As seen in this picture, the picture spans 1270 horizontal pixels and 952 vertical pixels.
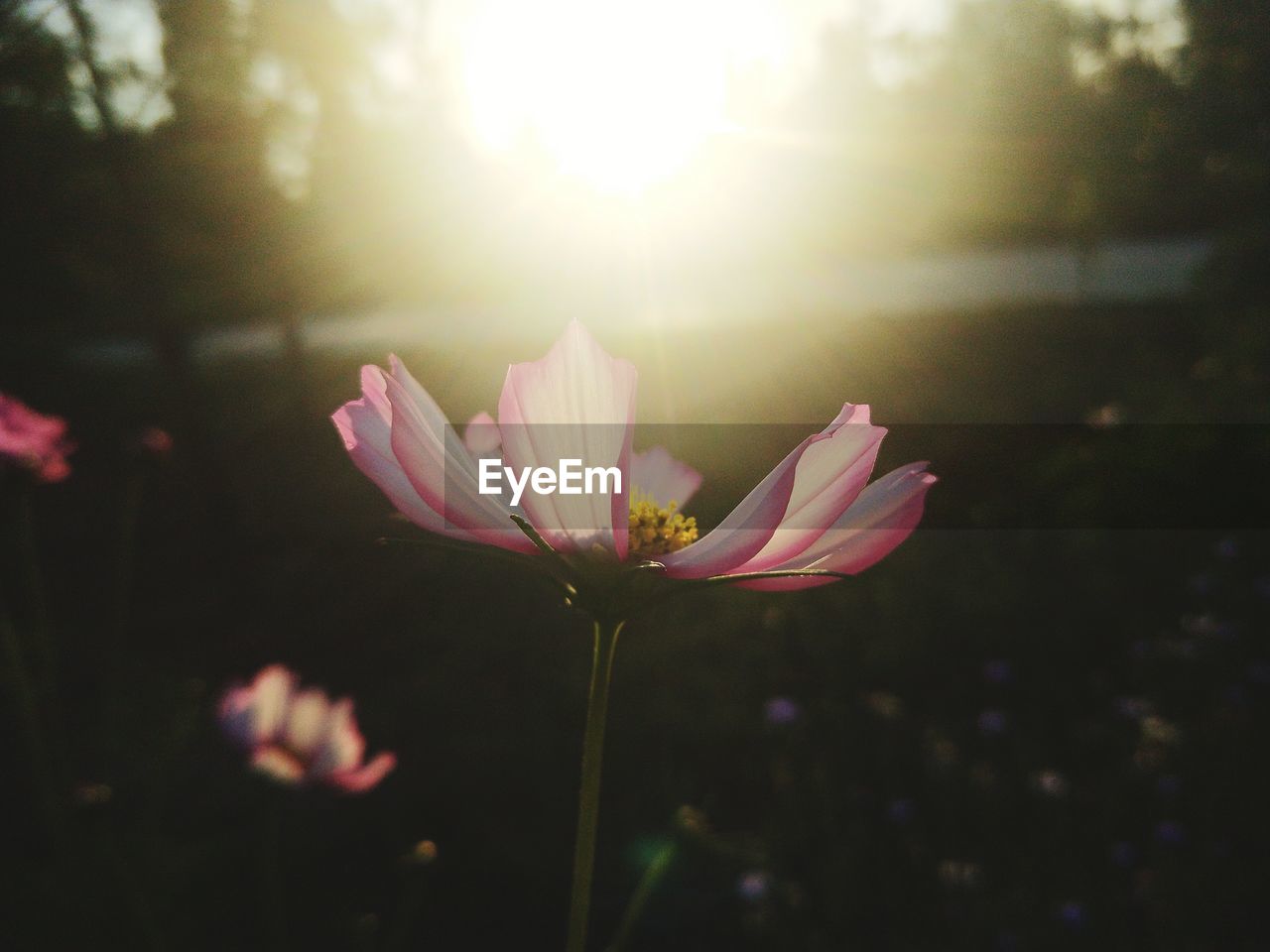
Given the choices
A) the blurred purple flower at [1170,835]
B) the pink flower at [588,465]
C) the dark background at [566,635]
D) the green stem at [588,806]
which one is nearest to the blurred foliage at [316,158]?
the dark background at [566,635]

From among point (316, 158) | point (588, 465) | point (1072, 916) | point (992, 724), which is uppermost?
point (316, 158)

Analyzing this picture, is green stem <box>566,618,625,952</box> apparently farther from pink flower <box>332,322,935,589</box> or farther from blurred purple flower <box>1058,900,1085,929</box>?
blurred purple flower <box>1058,900,1085,929</box>

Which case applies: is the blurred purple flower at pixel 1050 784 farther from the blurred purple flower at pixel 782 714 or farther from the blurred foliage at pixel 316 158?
the blurred foliage at pixel 316 158

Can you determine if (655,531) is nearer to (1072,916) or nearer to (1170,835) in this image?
(1072,916)

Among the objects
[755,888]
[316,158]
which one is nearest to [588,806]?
[755,888]

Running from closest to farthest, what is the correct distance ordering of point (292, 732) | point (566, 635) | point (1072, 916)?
point (292, 732) → point (1072, 916) → point (566, 635)
